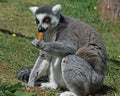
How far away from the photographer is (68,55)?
22.1 ft

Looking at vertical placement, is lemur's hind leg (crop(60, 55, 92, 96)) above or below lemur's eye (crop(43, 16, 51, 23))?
below

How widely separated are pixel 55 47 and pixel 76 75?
0.52 meters

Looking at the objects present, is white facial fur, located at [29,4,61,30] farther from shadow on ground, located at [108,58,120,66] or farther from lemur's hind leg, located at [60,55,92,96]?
shadow on ground, located at [108,58,120,66]

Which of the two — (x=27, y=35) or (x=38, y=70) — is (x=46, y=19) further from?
(x=27, y=35)

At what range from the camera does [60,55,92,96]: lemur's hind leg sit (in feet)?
21.5

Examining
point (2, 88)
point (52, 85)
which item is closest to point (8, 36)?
point (52, 85)

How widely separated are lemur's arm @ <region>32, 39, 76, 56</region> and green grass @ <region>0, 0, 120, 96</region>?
26.4 inches

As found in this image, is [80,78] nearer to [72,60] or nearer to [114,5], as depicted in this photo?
[72,60]

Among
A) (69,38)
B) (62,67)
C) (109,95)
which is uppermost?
(69,38)

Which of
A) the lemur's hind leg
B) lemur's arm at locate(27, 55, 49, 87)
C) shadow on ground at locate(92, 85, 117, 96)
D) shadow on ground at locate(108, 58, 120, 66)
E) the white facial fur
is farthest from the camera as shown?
shadow on ground at locate(108, 58, 120, 66)

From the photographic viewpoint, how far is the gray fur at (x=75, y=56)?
661 centimetres

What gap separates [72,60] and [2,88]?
1487 millimetres

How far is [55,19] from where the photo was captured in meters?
6.91

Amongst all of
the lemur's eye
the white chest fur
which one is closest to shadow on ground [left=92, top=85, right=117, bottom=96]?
the white chest fur
